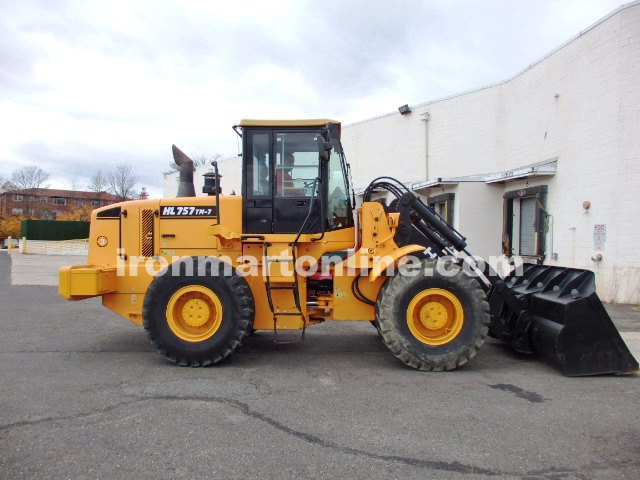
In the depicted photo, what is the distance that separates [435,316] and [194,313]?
109 inches

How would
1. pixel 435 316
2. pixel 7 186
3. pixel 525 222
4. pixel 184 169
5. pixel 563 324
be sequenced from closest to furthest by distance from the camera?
1. pixel 563 324
2. pixel 435 316
3. pixel 184 169
4. pixel 525 222
5. pixel 7 186

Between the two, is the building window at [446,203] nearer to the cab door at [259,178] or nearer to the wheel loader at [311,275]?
the wheel loader at [311,275]

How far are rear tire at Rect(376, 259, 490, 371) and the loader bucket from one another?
0.65 m

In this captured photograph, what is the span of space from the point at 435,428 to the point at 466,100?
14.7 m

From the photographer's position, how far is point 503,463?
3.49 metres

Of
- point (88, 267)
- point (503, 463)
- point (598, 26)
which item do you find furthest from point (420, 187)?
point (503, 463)

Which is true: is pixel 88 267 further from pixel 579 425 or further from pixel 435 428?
pixel 579 425

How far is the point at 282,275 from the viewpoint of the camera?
6004 millimetres

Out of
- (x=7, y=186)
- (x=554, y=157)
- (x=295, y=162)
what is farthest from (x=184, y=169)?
(x=7, y=186)

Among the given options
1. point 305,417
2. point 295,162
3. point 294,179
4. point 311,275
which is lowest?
point 305,417

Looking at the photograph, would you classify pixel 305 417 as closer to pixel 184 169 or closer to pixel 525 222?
pixel 184 169

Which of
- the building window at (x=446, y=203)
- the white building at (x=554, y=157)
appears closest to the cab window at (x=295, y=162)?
the white building at (x=554, y=157)
